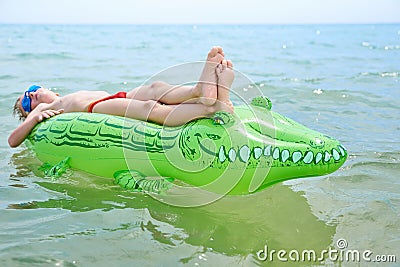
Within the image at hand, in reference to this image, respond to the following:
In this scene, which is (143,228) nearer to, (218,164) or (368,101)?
(218,164)

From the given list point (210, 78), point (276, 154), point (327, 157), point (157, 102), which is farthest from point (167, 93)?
point (327, 157)

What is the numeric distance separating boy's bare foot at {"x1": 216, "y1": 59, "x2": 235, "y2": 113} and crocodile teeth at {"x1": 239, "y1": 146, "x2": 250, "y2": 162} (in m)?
0.28

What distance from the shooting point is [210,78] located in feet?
9.98

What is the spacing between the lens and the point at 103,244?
2658mm

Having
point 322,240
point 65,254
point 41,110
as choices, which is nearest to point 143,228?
point 65,254

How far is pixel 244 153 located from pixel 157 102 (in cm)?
84

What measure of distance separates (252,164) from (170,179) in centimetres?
56

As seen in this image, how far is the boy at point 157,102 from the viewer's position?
3.05 metres

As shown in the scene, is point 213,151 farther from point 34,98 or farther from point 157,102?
point 34,98

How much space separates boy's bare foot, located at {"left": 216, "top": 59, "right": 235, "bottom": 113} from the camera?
→ 3033 mm

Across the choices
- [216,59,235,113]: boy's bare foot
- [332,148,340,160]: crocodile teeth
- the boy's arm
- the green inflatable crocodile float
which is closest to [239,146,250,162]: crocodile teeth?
the green inflatable crocodile float

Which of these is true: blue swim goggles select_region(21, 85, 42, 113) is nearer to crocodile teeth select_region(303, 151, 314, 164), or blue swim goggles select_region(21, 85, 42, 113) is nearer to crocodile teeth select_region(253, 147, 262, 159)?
crocodile teeth select_region(253, 147, 262, 159)

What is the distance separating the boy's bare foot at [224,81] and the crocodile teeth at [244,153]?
28 centimetres

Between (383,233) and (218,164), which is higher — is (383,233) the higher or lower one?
the lower one
